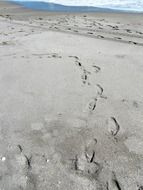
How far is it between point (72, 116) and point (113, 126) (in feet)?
1.67

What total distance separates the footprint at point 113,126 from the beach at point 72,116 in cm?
1

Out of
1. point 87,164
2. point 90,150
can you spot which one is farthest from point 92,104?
point 87,164

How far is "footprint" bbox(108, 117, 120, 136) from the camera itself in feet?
8.84

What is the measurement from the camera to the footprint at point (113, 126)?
106 inches

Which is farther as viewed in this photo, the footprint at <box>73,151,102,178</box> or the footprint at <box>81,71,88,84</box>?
the footprint at <box>81,71,88,84</box>

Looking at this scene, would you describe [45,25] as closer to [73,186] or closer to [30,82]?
[30,82]

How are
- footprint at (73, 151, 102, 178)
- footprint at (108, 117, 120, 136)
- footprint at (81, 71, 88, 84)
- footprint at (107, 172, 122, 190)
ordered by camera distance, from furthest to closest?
footprint at (81, 71, 88, 84), footprint at (108, 117, 120, 136), footprint at (73, 151, 102, 178), footprint at (107, 172, 122, 190)

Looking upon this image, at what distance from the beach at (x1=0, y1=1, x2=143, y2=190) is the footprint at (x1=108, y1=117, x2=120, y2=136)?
0.04 feet

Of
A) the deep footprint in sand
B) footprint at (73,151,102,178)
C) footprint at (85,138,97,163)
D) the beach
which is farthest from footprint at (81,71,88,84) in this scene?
footprint at (73,151,102,178)

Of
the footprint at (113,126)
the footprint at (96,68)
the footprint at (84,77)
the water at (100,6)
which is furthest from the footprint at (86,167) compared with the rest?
the water at (100,6)

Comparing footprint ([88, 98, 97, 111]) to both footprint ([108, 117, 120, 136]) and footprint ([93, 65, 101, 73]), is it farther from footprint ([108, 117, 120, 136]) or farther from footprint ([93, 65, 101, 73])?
footprint ([93, 65, 101, 73])

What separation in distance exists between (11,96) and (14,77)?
0.72 meters

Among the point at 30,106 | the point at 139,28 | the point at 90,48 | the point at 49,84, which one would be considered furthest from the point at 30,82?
the point at 139,28

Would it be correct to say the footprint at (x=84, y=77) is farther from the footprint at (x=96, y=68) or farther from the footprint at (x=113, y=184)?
the footprint at (x=113, y=184)
